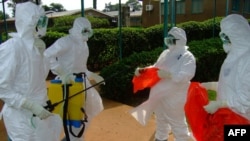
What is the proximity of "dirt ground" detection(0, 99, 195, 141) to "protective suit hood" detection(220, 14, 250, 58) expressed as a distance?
235 cm

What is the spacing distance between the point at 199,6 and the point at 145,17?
424 centimetres

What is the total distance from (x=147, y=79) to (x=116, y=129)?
4.32ft

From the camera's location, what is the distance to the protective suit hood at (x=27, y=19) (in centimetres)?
247

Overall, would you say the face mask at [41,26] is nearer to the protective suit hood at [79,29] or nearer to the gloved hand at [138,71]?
the protective suit hood at [79,29]

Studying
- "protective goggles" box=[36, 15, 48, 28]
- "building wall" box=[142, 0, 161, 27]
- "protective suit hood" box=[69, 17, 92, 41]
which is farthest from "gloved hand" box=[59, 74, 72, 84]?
"building wall" box=[142, 0, 161, 27]

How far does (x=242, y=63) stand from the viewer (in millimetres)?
2443

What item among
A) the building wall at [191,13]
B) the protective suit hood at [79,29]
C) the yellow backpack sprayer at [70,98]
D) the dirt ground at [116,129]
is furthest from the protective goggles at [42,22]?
the building wall at [191,13]

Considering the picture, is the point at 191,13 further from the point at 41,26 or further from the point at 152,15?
the point at 41,26

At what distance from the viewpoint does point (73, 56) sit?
12.4 feet

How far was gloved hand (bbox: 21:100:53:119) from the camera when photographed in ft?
7.74

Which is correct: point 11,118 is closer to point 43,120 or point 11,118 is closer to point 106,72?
point 43,120

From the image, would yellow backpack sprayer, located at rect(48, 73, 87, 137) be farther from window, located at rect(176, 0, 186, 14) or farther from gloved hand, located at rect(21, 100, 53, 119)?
window, located at rect(176, 0, 186, 14)

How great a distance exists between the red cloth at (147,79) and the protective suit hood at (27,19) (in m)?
1.87

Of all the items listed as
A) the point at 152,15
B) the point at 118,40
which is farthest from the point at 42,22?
the point at 152,15
